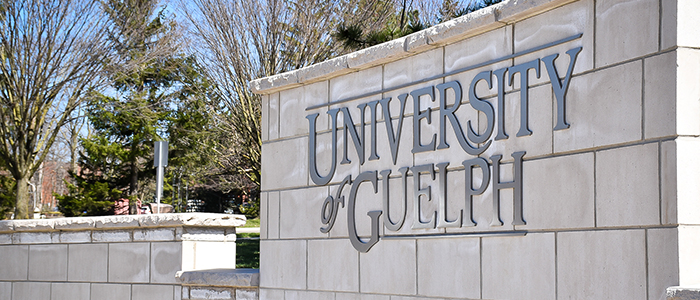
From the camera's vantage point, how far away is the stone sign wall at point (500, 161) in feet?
11.7

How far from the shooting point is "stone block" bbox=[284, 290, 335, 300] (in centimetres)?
584

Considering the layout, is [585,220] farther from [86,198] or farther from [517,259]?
[86,198]

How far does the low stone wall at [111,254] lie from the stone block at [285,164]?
0.91 metres

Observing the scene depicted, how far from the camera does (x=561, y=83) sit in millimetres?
4113

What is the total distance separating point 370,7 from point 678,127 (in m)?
10.2

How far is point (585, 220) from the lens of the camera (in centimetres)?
393

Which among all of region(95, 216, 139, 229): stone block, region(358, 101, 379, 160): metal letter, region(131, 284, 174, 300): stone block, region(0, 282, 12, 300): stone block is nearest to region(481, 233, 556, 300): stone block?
region(358, 101, 379, 160): metal letter

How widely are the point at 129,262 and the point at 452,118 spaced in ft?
14.2

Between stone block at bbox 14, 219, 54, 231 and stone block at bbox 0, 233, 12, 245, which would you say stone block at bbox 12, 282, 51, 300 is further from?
stone block at bbox 14, 219, 54, 231
